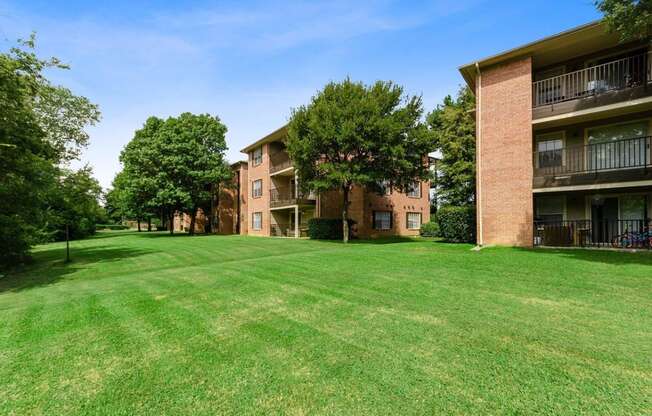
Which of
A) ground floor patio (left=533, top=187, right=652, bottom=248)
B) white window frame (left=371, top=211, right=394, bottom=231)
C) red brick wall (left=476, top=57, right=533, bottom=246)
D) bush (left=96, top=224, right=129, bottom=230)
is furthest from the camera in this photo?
bush (left=96, top=224, right=129, bottom=230)

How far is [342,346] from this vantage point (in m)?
4.11

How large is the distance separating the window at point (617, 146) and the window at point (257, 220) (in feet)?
84.2

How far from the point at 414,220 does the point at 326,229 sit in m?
10.8

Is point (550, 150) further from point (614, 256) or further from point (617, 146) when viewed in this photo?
point (614, 256)

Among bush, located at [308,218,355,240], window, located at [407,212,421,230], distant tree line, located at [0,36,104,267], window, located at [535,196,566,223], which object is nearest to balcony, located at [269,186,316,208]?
bush, located at [308,218,355,240]

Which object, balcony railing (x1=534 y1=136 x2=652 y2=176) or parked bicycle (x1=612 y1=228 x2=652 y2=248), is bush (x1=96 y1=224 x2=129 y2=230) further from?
parked bicycle (x1=612 y1=228 x2=652 y2=248)

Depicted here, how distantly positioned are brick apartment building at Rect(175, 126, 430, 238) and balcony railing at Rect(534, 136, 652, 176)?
37.0ft

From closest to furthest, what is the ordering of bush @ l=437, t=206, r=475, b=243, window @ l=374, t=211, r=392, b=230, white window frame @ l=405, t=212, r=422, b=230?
1. bush @ l=437, t=206, r=475, b=243
2. window @ l=374, t=211, r=392, b=230
3. white window frame @ l=405, t=212, r=422, b=230

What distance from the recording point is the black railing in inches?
480

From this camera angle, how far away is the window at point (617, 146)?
487 inches

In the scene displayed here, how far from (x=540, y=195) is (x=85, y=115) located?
104 feet

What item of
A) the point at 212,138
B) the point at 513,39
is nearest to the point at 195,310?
the point at 513,39

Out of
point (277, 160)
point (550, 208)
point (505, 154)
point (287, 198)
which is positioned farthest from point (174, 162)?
point (550, 208)

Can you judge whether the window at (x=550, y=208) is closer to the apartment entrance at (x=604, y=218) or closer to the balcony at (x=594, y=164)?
the apartment entrance at (x=604, y=218)
